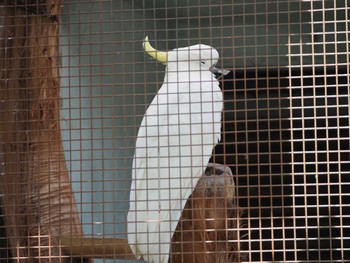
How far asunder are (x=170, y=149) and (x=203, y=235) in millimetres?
406

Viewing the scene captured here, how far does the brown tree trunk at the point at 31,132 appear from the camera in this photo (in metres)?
2.54

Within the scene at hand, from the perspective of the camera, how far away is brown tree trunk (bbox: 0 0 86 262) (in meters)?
2.54

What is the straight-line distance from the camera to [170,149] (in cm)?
275

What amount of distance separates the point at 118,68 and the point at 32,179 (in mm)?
1408

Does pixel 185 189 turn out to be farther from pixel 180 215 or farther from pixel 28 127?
pixel 28 127

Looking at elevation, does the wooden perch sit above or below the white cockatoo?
below

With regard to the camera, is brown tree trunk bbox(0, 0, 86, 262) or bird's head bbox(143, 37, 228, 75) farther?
bird's head bbox(143, 37, 228, 75)

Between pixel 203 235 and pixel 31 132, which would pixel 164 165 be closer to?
pixel 203 235

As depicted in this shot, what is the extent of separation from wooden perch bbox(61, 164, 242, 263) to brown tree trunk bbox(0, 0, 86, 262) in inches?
4.5

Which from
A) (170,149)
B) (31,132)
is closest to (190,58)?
(170,149)

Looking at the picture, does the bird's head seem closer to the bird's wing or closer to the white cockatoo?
the white cockatoo

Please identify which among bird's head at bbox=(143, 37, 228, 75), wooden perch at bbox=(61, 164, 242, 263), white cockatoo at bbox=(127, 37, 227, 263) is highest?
bird's head at bbox=(143, 37, 228, 75)

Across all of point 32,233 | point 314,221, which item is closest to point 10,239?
point 32,233

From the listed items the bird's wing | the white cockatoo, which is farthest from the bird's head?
the bird's wing
